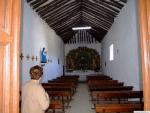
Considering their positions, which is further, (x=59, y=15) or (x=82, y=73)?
(x=82, y=73)

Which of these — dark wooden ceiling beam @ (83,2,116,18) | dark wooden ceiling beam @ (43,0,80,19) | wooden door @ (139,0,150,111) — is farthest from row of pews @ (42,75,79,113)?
dark wooden ceiling beam @ (83,2,116,18)

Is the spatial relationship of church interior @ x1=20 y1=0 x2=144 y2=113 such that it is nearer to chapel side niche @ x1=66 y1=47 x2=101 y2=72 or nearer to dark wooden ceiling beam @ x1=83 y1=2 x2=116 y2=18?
dark wooden ceiling beam @ x1=83 y1=2 x2=116 y2=18

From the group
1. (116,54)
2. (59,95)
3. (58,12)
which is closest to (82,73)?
(116,54)

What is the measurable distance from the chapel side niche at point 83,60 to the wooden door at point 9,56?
16.9 metres

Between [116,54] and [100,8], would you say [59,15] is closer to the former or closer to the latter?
[100,8]

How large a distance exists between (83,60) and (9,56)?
17.0 meters

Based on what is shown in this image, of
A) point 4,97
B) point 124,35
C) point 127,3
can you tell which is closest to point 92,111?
point 124,35

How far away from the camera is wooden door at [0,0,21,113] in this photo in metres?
2.02

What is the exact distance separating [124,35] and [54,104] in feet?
15.4

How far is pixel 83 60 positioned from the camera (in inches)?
749

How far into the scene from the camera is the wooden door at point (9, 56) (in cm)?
202

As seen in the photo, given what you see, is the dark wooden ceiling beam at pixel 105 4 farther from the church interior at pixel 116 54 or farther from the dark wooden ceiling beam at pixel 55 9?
the dark wooden ceiling beam at pixel 55 9

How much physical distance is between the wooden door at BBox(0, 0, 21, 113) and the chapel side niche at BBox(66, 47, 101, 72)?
1692cm

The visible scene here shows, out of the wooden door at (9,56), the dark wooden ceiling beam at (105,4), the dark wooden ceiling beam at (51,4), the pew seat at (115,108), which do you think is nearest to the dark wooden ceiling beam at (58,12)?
the dark wooden ceiling beam at (51,4)
